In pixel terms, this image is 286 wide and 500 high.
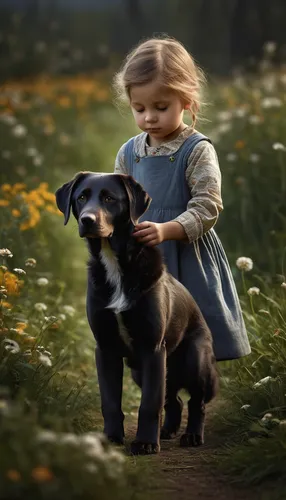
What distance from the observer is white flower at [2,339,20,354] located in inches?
149

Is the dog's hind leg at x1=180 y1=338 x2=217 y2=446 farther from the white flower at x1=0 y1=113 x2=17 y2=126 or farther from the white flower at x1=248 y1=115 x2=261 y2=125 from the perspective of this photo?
the white flower at x1=0 y1=113 x2=17 y2=126

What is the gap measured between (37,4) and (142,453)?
1217 cm

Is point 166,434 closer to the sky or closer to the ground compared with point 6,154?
A: closer to the ground

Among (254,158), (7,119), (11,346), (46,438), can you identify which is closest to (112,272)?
(11,346)

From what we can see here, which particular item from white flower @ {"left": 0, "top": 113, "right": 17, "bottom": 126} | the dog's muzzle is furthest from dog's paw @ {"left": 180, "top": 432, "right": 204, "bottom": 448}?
white flower @ {"left": 0, "top": 113, "right": 17, "bottom": 126}

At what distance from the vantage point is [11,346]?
150 inches

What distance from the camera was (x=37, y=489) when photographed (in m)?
2.54

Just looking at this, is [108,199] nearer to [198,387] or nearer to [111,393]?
[111,393]

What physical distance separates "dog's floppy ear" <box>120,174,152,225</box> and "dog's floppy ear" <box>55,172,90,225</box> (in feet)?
0.63

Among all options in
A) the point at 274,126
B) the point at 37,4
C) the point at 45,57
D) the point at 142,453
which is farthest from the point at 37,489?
the point at 37,4

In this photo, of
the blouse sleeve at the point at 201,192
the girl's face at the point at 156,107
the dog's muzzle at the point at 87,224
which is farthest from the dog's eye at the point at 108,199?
the girl's face at the point at 156,107

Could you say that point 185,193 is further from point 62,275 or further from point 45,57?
point 45,57

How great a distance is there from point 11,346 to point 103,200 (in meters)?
0.73

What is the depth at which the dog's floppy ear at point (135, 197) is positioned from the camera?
3.83 meters
